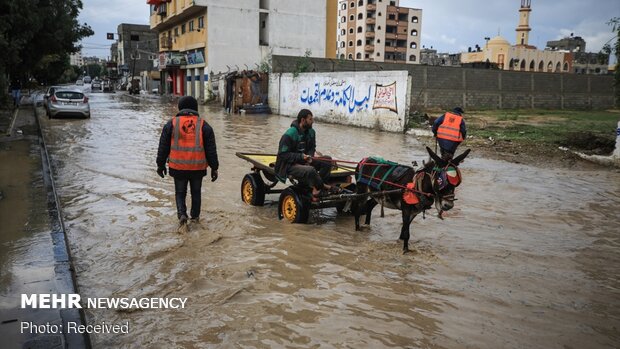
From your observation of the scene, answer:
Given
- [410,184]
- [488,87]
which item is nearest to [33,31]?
[410,184]

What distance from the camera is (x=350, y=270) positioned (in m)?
5.43

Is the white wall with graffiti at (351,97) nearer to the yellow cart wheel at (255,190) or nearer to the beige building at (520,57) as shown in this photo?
the yellow cart wheel at (255,190)

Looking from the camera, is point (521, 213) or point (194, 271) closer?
point (194, 271)

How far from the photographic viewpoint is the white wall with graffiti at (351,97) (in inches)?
787

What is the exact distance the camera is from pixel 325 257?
19.0 ft

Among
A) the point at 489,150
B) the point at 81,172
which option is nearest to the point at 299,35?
the point at 489,150

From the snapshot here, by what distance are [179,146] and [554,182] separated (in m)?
8.43

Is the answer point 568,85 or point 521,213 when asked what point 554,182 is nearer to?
point 521,213

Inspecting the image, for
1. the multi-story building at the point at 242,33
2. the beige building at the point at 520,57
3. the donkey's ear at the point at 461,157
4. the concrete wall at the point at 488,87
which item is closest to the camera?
the donkey's ear at the point at 461,157

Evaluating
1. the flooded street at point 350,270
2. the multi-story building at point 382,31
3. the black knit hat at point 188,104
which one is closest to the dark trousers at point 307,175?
the flooded street at point 350,270

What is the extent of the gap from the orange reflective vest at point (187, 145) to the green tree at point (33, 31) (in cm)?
1261

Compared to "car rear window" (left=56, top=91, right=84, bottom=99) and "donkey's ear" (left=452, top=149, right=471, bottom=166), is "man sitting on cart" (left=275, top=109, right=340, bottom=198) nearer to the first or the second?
"donkey's ear" (left=452, top=149, right=471, bottom=166)

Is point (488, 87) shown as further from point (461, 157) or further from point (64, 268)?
point (64, 268)

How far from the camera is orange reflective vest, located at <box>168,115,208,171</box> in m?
6.25
